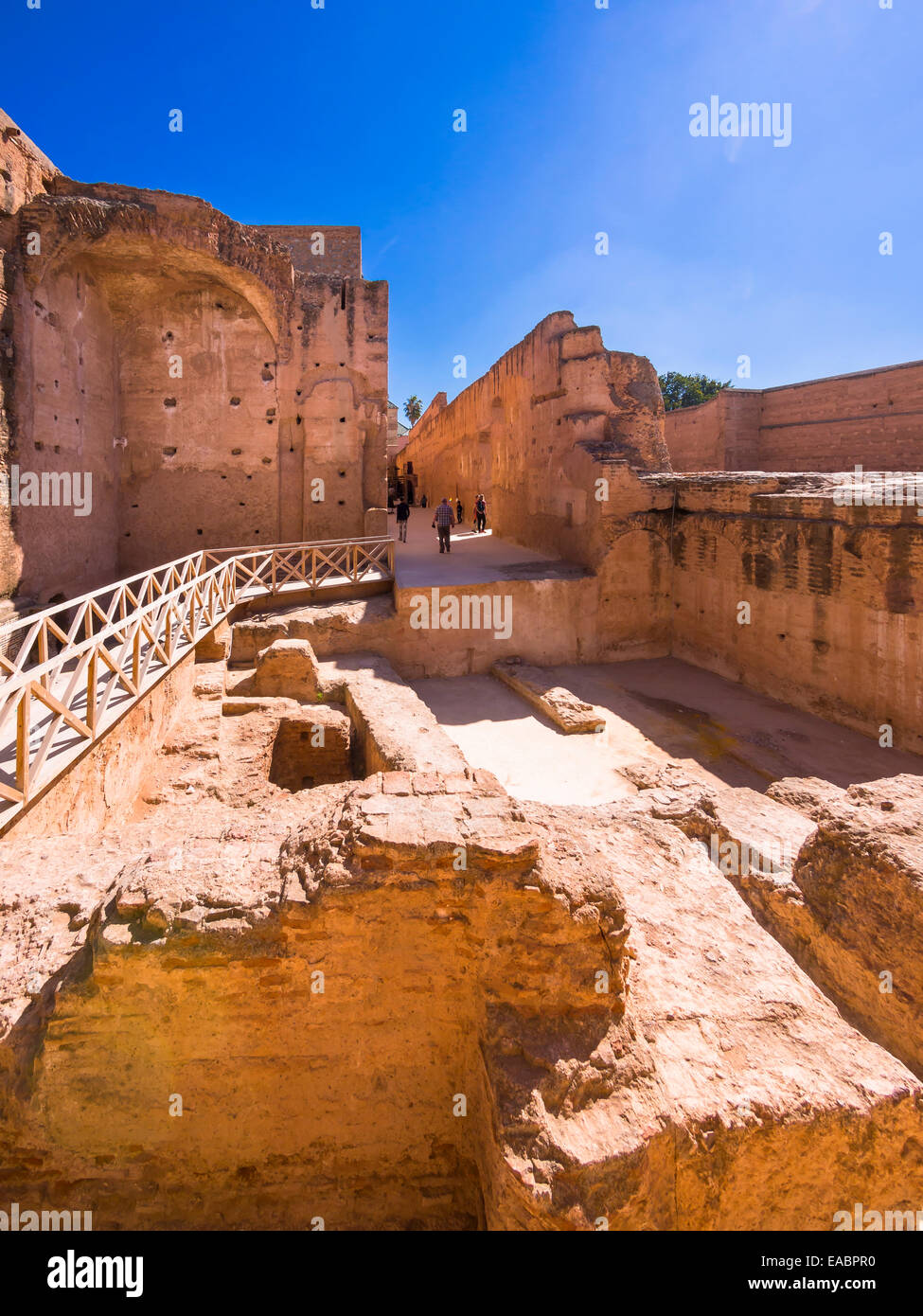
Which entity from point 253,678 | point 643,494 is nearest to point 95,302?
point 253,678

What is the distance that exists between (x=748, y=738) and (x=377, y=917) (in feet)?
22.6

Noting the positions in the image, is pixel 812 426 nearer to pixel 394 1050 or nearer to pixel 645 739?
pixel 645 739

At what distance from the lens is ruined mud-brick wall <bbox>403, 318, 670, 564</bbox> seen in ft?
41.3

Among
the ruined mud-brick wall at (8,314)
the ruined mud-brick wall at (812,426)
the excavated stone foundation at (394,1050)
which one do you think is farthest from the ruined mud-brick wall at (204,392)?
the ruined mud-brick wall at (812,426)

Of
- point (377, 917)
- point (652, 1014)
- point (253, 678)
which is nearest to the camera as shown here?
point (377, 917)

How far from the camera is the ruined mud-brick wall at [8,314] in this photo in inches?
351

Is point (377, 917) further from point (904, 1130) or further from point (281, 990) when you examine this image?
point (904, 1130)

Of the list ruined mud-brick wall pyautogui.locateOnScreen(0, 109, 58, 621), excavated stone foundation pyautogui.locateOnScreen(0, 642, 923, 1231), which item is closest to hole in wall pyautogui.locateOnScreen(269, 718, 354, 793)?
excavated stone foundation pyautogui.locateOnScreen(0, 642, 923, 1231)

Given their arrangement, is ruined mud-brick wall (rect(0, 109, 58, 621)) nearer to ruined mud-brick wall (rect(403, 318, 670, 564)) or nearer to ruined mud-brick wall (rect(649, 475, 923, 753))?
ruined mud-brick wall (rect(403, 318, 670, 564))

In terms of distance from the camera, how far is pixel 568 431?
13.3 m

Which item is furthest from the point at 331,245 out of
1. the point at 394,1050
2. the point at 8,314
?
the point at 394,1050

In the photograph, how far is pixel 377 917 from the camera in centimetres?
296

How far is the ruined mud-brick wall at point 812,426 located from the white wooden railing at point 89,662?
11989mm

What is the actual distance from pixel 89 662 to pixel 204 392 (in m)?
8.88
